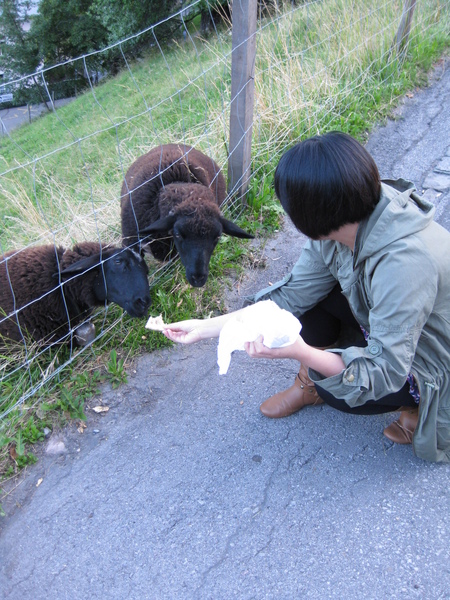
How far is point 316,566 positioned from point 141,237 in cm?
250

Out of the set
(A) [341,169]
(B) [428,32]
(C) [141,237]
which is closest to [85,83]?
(B) [428,32]

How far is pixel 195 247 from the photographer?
3.46 metres

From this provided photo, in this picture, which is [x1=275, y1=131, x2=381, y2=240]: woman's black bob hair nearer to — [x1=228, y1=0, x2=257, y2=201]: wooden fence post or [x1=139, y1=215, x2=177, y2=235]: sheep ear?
[x1=139, y1=215, x2=177, y2=235]: sheep ear

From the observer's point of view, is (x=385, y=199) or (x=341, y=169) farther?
(x=385, y=199)

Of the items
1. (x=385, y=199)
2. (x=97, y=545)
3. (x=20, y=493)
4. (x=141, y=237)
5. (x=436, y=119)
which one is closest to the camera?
(x=385, y=199)

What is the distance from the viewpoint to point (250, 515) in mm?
2291

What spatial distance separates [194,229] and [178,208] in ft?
0.66

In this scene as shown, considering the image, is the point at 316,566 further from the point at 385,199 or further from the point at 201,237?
the point at 201,237

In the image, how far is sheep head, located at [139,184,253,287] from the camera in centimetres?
340

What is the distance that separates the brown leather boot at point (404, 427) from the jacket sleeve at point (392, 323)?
515 millimetres

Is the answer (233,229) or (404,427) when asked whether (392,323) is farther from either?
(233,229)

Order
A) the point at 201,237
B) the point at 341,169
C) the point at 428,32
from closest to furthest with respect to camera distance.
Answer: the point at 341,169 → the point at 201,237 → the point at 428,32

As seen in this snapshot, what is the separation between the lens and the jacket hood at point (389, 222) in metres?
1.93

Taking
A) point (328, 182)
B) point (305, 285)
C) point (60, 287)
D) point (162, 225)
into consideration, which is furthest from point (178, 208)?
point (328, 182)
